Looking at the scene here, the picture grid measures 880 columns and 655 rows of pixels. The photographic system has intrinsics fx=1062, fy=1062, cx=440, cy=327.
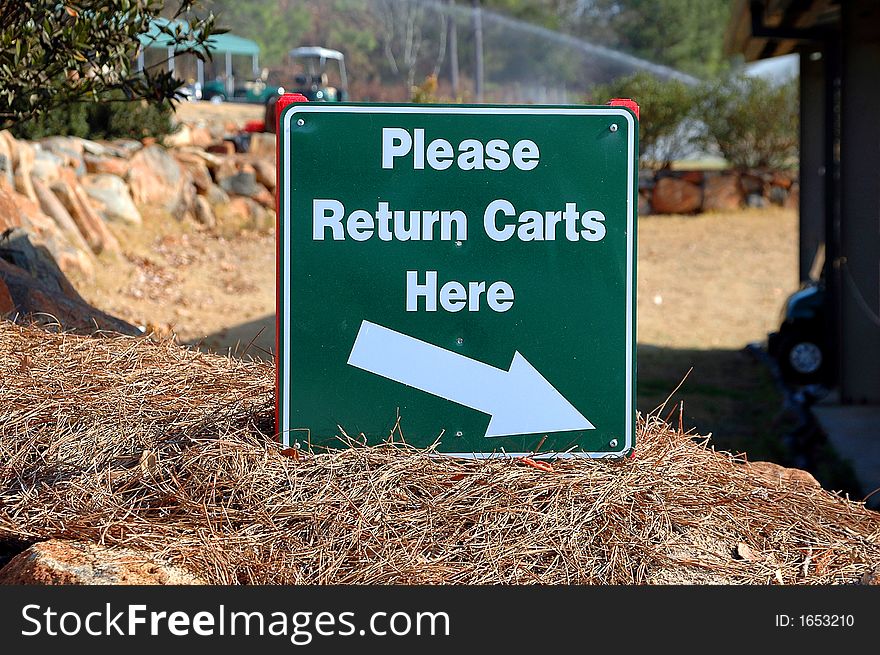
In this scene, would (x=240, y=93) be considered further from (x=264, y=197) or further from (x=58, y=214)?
(x=58, y=214)

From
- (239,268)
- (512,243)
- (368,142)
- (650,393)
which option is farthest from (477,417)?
(239,268)

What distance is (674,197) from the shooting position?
2083 centimetres

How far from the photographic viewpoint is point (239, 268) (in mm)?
13258

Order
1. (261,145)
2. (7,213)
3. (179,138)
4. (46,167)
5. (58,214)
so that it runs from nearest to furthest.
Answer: (7,213), (58,214), (46,167), (261,145), (179,138)

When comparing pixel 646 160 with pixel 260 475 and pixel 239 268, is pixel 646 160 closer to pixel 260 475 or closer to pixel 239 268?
pixel 239 268

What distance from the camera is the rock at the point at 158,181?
47.4 feet

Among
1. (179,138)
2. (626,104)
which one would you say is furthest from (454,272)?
(179,138)

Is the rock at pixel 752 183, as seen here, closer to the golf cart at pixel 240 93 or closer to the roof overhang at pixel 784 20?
the roof overhang at pixel 784 20

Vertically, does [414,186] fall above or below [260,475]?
above

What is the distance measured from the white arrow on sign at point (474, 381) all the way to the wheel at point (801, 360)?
6.58 meters

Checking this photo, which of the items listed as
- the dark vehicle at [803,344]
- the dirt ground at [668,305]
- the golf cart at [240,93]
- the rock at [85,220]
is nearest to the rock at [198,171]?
the dirt ground at [668,305]

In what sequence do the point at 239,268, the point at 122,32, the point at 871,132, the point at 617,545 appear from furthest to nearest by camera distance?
the point at 239,268 → the point at 871,132 → the point at 122,32 → the point at 617,545

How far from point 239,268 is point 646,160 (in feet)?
42.2

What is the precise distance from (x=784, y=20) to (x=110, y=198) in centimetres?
821
